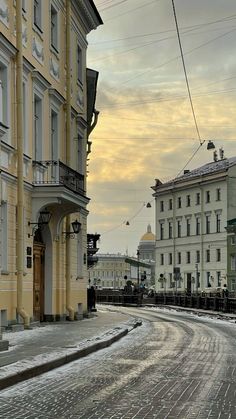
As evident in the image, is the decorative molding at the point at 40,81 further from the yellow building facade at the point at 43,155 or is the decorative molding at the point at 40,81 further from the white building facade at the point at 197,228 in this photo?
the white building facade at the point at 197,228

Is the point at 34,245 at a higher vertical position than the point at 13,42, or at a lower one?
lower

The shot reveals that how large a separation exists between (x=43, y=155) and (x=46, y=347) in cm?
903

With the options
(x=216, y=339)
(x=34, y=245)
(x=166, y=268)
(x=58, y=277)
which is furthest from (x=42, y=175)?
(x=166, y=268)

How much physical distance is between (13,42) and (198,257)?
73569 mm

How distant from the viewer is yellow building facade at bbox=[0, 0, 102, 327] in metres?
18.2

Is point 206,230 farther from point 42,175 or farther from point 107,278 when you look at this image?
point 42,175

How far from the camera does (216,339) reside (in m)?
19.0

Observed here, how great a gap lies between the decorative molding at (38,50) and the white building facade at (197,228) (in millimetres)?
61861

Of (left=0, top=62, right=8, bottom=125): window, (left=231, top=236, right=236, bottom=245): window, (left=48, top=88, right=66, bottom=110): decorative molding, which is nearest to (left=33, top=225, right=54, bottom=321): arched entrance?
(left=48, top=88, right=66, bottom=110): decorative molding

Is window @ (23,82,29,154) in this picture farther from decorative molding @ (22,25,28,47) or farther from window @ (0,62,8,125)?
window @ (0,62,8,125)

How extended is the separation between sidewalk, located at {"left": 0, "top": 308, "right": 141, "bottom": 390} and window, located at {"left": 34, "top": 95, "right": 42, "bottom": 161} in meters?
5.36

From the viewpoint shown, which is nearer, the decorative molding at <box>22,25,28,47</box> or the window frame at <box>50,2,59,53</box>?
the decorative molding at <box>22,25,28,47</box>

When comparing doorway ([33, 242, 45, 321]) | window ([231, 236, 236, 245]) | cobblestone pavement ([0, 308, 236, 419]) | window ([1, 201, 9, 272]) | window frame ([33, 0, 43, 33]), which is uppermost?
window frame ([33, 0, 43, 33])

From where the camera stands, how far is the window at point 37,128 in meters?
21.2
